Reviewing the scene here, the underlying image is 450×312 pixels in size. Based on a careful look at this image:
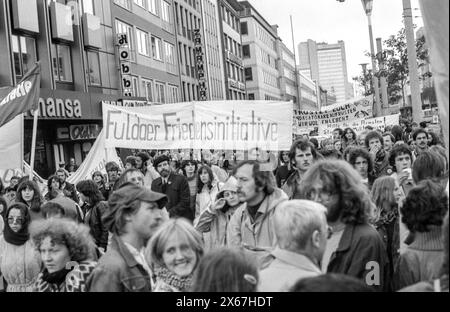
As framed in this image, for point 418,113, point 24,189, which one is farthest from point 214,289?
point 418,113

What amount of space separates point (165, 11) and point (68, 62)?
17.8 meters

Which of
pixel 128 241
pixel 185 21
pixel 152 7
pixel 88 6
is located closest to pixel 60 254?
pixel 128 241

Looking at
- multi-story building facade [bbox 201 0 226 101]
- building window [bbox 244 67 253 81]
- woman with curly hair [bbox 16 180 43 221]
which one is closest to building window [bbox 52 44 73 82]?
woman with curly hair [bbox 16 180 43 221]

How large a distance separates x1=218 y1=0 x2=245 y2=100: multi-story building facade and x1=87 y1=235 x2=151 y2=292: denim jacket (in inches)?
2562

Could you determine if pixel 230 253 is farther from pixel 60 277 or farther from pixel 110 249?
pixel 60 277

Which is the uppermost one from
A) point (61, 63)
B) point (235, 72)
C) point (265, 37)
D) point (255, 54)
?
point (265, 37)

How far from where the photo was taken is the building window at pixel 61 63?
87.3 feet

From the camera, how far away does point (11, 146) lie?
9.48 meters

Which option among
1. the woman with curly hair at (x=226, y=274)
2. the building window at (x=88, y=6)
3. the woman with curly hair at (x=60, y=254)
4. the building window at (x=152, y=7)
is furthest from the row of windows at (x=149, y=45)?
the woman with curly hair at (x=226, y=274)

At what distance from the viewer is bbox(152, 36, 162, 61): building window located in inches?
1585

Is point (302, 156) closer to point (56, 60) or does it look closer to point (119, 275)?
point (119, 275)

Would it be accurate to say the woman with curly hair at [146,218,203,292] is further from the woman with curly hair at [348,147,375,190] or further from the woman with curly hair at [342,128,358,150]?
the woman with curly hair at [342,128,358,150]

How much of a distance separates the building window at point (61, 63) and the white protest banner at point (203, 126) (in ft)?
55.2

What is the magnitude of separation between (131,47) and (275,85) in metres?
73.3
